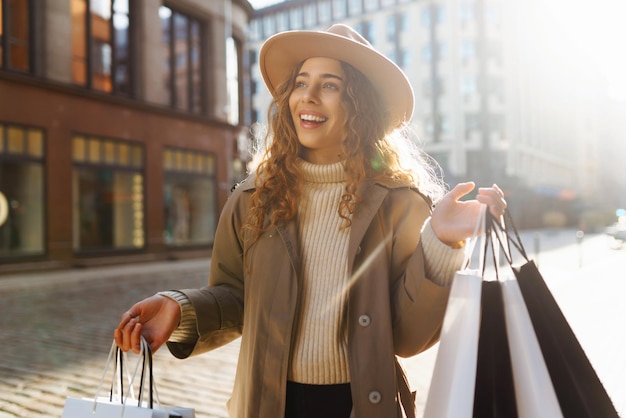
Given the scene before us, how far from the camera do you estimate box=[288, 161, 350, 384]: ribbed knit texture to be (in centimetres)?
203

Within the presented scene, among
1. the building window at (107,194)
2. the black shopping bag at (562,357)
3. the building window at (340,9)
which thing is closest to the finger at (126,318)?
the black shopping bag at (562,357)

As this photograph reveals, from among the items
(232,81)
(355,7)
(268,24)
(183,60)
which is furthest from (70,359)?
(268,24)

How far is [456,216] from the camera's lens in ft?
5.82

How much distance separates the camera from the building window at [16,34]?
17.4m

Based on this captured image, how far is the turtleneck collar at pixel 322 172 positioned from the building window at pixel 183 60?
72.9 ft

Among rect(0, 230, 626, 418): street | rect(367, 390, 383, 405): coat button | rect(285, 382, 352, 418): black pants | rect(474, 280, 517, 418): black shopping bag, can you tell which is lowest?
rect(0, 230, 626, 418): street

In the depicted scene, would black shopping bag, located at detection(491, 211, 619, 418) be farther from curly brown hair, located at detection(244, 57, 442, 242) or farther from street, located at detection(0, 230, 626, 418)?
street, located at detection(0, 230, 626, 418)

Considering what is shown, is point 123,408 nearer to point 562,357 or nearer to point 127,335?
point 127,335

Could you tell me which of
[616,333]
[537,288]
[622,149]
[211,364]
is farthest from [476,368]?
[622,149]

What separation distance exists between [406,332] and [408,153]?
0.72 meters

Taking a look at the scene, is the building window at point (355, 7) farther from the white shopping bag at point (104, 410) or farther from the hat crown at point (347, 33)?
the white shopping bag at point (104, 410)

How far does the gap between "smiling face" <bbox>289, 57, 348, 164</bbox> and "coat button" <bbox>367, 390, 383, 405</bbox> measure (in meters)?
0.82

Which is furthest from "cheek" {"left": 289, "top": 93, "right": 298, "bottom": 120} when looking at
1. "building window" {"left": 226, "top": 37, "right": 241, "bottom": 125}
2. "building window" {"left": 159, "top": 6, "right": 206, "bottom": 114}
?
"building window" {"left": 226, "top": 37, "right": 241, "bottom": 125}

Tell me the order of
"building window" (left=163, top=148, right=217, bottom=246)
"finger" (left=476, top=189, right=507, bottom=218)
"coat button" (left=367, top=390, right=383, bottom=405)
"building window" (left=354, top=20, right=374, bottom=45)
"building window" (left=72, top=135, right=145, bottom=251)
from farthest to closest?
"building window" (left=354, top=20, right=374, bottom=45)
"building window" (left=163, top=148, right=217, bottom=246)
"building window" (left=72, top=135, right=145, bottom=251)
"coat button" (left=367, top=390, right=383, bottom=405)
"finger" (left=476, top=189, right=507, bottom=218)
